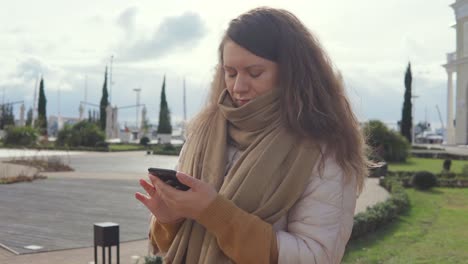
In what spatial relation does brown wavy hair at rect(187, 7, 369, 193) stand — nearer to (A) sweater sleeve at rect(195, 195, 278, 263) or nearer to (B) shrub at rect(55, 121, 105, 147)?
(A) sweater sleeve at rect(195, 195, 278, 263)

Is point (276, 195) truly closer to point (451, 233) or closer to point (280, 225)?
point (280, 225)

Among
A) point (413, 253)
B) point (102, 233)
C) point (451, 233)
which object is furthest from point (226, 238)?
point (451, 233)

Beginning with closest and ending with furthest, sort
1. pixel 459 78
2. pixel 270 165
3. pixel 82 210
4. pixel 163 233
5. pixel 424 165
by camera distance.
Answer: pixel 270 165 < pixel 163 233 < pixel 82 210 < pixel 424 165 < pixel 459 78

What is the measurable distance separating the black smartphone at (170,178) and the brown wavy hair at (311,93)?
0.37 metres

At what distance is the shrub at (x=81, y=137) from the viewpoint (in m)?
38.2

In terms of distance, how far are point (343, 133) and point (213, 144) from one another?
15.9 inches

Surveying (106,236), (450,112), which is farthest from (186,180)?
(450,112)

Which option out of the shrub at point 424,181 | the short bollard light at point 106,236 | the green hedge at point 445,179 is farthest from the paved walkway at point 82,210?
the short bollard light at point 106,236

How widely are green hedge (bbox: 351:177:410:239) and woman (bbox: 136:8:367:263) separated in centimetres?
696

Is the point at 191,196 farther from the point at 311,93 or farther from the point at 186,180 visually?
the point at 311,93

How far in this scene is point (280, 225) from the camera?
161 centimetres

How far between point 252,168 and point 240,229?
7.4 inches

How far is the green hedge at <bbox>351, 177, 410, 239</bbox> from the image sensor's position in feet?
28.3

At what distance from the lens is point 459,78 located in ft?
132
